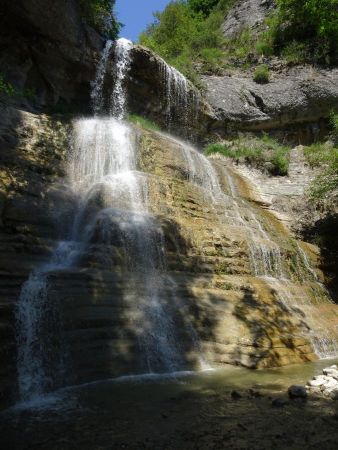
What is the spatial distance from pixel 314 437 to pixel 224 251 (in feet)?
21.0

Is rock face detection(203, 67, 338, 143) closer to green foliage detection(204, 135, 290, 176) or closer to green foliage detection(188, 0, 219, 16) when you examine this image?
green foliage detection(204, 135, 290, 176)

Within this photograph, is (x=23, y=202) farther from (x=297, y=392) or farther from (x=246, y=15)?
(x=246, y=15)

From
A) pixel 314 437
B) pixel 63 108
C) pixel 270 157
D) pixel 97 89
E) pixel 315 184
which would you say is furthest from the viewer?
pixel 270 157

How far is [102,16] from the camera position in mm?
17609

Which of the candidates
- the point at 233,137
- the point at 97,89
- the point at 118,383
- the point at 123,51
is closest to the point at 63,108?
the point at 97,89

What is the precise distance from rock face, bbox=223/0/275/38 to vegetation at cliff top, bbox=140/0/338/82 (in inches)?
32.2

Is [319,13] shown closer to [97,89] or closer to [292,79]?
[292,79]

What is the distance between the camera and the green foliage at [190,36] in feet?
76.7

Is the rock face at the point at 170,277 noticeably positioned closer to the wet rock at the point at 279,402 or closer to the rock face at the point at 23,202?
the rock face at the point at 23,202

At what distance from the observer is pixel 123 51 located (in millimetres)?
17109

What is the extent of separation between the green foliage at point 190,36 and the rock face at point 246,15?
77cm

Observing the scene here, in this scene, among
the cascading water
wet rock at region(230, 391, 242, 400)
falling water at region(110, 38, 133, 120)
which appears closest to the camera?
wet rock at region(230, 391, 242, 400)

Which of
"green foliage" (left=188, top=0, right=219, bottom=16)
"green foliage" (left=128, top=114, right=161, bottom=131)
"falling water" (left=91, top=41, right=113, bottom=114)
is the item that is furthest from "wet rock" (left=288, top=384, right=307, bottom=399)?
"green foliage" (left=188, top=0, right=219, bottom=16)

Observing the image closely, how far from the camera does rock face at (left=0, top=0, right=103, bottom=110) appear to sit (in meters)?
15.1
